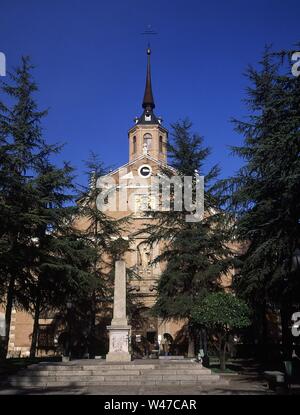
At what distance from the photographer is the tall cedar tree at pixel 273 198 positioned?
15.6 metres

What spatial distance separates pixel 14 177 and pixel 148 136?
31.7 meters

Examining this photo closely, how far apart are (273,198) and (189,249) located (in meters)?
7.01

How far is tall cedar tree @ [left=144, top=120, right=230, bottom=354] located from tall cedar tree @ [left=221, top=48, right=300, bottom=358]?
2592 mm

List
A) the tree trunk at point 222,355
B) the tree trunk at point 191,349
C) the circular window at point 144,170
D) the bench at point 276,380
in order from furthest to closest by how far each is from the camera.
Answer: the circular window at point 144,170, the tree trunk at point 191,349, the tree trunk at point 222,355, the bench at point 276,380

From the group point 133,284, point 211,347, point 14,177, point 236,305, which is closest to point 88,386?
point 236,305

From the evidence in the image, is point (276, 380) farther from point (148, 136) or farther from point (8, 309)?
point (148, 136)

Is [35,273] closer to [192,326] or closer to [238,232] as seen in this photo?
[192,326]

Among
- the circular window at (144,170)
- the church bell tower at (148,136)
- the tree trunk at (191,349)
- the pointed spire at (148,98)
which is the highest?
the pointed spire at (148,98)

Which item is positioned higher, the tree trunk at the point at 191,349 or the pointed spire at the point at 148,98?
the pointed spire at the point at 148,98

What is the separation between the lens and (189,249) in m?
24.4

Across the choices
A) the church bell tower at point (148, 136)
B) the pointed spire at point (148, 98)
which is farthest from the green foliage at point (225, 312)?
the pointed spire at point (148, 98)

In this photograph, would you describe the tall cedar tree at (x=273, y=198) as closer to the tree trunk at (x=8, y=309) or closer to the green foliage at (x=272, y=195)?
the green foliage at (x=272, y=195)

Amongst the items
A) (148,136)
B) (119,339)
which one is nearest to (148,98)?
(148,136)

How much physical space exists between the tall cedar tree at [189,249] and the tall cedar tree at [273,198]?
8.51ft
